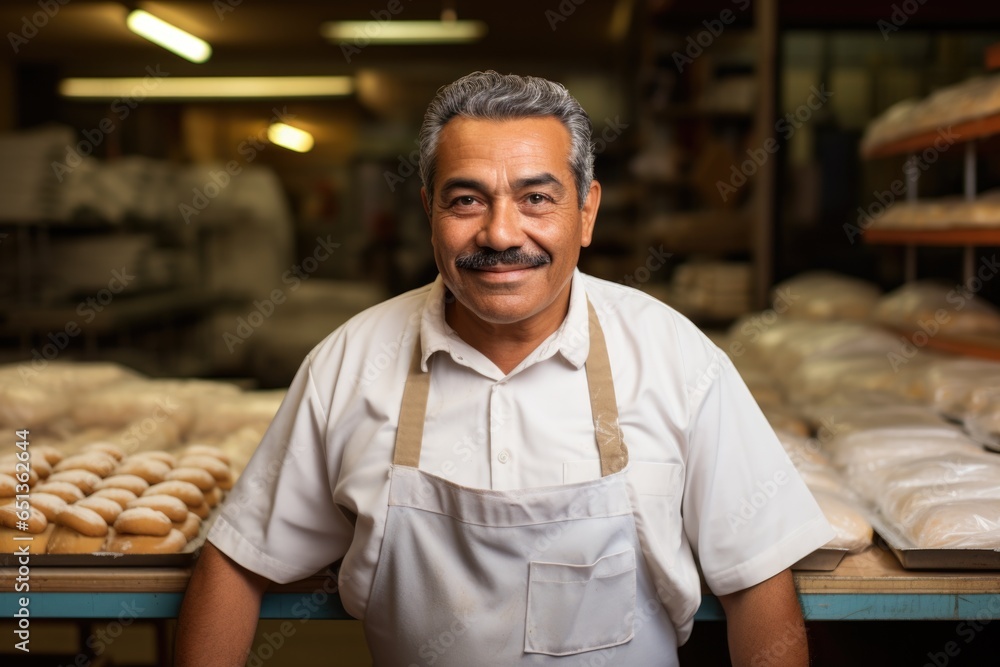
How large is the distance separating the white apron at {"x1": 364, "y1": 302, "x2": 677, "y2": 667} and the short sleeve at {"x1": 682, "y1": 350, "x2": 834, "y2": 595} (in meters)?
0.14

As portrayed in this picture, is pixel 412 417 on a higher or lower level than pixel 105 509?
higher

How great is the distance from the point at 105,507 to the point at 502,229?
3.35 ft

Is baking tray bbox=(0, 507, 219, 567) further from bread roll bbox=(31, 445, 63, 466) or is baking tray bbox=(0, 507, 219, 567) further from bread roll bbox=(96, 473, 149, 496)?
bread roll bbox=(31, 445, 63, 466)

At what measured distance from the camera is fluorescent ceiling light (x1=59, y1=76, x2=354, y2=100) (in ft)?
26.9

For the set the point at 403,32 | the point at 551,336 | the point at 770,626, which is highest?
the point at 403,32

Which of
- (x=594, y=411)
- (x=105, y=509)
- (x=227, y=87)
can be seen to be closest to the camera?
(x=594, y=411)

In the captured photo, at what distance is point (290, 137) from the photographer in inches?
327

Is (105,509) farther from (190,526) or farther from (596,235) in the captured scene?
(596,235)

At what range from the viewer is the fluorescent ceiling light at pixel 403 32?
7566mm

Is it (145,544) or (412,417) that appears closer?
(412,417)

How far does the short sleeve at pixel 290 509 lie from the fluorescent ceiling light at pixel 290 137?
6.77m

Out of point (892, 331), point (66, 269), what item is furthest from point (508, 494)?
point (66, 269)
